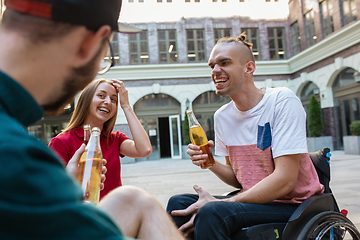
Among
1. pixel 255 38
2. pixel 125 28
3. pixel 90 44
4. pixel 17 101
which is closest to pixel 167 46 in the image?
pixel 255 38

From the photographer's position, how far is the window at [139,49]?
52.7ft

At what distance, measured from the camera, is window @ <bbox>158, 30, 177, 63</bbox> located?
53.5ft

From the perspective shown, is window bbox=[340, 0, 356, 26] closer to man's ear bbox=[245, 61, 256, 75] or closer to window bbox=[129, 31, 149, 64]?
window bbox=[129, 31, 149, 64]

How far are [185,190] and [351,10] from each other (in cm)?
1184

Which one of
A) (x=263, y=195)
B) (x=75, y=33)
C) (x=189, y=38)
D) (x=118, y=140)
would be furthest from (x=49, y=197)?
(x=189, y=38)

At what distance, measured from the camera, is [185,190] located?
6145 millimetres

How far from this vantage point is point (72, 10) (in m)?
0.62

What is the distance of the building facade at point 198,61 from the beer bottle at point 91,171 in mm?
13188

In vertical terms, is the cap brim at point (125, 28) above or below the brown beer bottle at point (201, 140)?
above

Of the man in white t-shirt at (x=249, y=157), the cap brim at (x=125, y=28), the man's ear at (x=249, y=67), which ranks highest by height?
the man's ear at (x=249, y=67)

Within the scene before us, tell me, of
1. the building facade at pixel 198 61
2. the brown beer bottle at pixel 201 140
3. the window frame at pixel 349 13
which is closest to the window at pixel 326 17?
the building facade at pixel 198 61

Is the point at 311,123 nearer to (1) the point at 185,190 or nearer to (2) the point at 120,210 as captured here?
(1) the point at 185,190

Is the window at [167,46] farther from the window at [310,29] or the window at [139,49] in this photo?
the window at [310,29]

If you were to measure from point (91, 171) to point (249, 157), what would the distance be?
1188 millimetres
